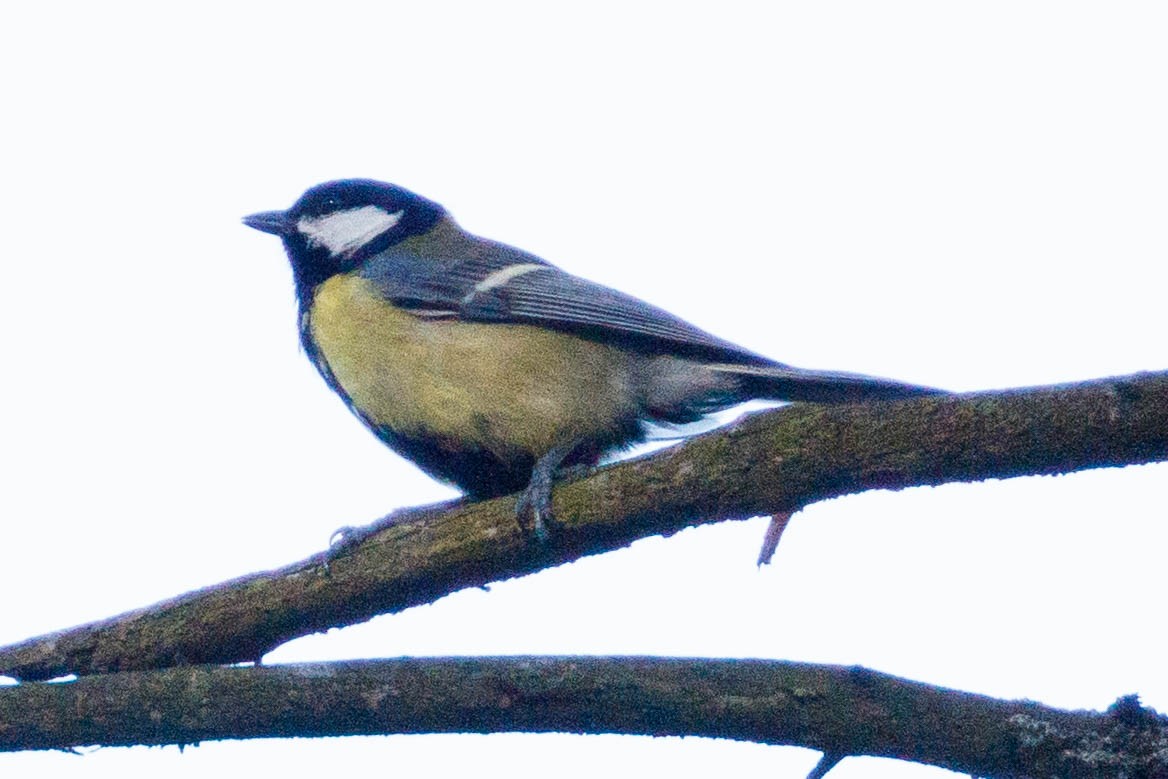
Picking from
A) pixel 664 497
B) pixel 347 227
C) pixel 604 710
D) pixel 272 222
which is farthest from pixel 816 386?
pixel 272 222

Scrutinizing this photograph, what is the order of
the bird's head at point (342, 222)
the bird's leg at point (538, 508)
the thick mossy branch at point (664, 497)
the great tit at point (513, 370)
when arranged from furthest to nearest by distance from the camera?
the bird's head at point (342, 222)
the great tit at point (513, 370)
the bird's leg at point (538, 508)
the thick mossy branch at point (664, 497)

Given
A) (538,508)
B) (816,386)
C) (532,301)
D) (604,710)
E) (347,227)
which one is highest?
(347,227)

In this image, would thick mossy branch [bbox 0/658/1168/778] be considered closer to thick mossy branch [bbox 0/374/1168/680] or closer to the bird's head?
thick mossy branch [bbox 0/374/1168/680]

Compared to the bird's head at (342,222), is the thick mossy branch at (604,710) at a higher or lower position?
lower

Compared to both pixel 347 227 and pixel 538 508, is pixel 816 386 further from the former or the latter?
pixel 347 227

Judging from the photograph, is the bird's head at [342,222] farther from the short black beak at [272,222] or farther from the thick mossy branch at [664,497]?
the thick mossy branch at [664,497]

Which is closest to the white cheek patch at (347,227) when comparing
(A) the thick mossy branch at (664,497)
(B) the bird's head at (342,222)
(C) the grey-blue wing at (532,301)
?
(B) the bird's head at (342,222)

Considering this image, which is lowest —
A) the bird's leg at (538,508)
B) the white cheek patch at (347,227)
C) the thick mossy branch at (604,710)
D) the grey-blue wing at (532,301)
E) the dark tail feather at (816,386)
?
the thick mossy branch at (604,710)
